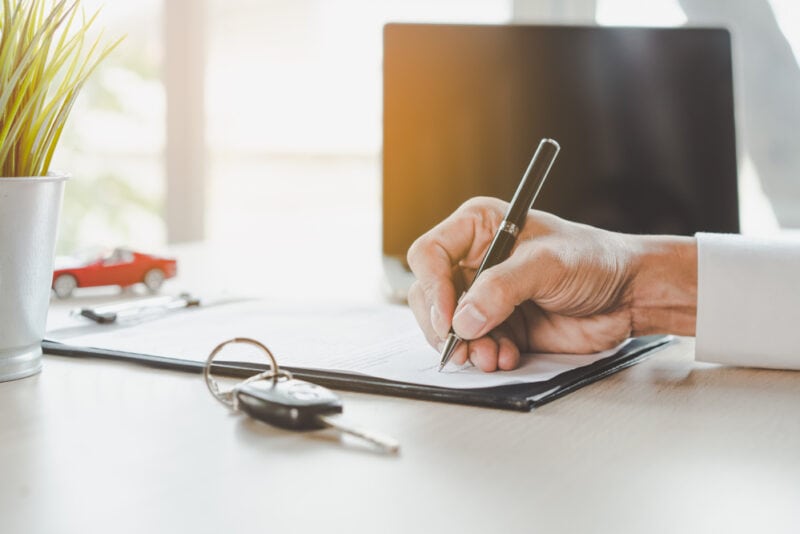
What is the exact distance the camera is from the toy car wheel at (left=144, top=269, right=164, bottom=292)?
1227mm

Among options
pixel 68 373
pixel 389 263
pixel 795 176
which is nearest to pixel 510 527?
pixel 68 373

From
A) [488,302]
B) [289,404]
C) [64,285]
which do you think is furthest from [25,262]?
[64,285]

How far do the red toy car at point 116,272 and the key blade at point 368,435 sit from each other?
2.32 feet

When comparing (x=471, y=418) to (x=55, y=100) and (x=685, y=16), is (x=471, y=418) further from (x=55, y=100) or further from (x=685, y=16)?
(x=685, y=16)

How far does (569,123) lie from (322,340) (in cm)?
67

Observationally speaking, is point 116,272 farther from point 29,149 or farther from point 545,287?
point 545,287

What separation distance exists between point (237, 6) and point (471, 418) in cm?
288

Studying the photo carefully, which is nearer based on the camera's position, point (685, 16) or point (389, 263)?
point (389, 263)

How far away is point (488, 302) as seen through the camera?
0.73 meters

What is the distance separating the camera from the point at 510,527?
427 millimetres

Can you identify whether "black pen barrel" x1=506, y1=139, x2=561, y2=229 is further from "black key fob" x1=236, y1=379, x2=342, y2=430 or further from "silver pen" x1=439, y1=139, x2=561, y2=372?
"black key fob" x1=236, y1=379, x2=342, y2=430

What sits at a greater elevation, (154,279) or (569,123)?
(569,123)

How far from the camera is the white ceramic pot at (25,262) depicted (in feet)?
2.19

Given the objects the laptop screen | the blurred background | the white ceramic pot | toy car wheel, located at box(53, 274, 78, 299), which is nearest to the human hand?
the white ceramic pot
